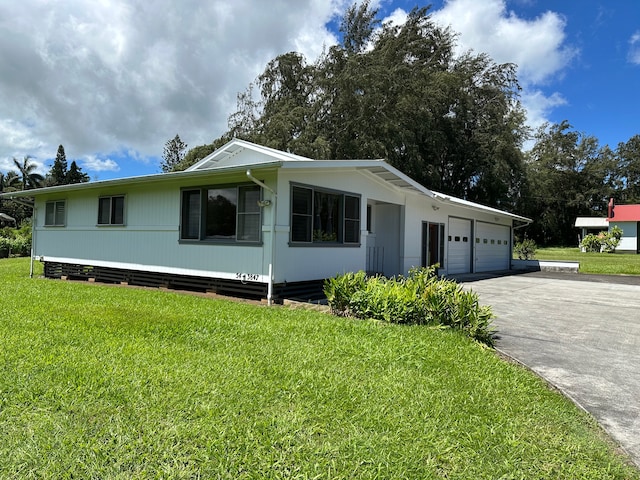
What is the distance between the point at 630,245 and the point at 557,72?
71.7ft

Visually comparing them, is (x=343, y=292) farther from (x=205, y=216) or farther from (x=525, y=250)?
(x=525, y=250)

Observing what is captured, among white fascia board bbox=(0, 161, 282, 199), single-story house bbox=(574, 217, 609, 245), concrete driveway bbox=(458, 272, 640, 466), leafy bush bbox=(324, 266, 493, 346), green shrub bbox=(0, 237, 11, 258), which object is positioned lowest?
concrete driveway bbox=(458, 272, 640, 466)

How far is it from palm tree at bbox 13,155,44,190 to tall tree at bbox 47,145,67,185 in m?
1.42

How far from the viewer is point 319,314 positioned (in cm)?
653

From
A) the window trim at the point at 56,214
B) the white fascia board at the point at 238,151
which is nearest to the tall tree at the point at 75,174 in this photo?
the window trim at the point at 56,214

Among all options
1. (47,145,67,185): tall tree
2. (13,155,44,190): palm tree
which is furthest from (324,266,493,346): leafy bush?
(13,155,44,190): palm tree

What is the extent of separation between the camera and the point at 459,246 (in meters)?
15.4

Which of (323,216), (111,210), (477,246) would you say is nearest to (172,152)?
(111,210)

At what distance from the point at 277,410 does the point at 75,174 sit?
58254 mm

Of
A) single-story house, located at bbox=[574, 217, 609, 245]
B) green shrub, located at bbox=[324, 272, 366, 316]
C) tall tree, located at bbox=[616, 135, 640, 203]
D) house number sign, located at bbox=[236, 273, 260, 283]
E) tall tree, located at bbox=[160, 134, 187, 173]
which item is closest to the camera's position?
green shrub, located at bbox=[324, 272, 366, 316]

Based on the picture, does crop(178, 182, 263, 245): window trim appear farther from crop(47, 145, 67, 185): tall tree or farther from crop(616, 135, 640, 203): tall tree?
crop(616, 135, 640, 203): tall tree

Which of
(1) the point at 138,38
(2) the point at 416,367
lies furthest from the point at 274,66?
(2) the point at 416,367

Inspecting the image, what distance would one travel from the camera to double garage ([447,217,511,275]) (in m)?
15.0

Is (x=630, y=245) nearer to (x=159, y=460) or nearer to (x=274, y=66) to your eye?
(x=274, y=66)
